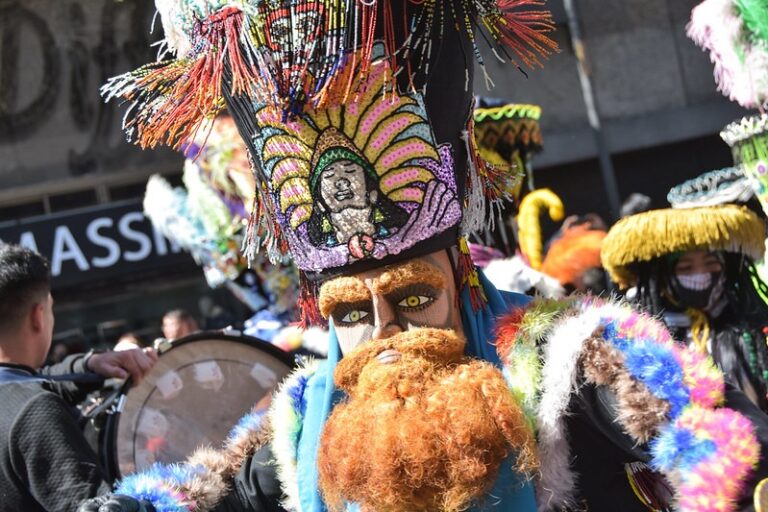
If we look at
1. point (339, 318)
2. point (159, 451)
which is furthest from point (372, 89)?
point (159, 451)

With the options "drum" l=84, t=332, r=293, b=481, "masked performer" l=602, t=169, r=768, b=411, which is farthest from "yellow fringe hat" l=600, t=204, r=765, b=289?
"drum" l=84, t=332, r=293, b=481

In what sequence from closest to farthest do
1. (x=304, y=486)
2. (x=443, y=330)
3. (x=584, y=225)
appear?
1. (x=443, y=330)
2. (x=304, y=486)
3. (x=584, y=225)

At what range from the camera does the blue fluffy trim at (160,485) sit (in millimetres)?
2367

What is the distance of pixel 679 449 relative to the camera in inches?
73.2

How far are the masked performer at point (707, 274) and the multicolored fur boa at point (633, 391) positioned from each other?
2102 mm

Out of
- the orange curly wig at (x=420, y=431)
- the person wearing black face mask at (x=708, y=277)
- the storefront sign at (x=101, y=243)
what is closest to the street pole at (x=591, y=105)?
the storefront sign at (x=101, y=243)

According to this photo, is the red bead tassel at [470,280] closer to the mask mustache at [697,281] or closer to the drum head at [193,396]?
the drum head at [193,396]

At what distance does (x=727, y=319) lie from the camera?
14.1 feet

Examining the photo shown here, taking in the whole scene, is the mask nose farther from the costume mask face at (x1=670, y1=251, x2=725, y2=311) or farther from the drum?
the costume mask face at (x1=670, y1=251, x2=725, y2=311)

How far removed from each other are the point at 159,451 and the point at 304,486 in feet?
3.95

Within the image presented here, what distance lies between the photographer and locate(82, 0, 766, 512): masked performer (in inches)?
76.7

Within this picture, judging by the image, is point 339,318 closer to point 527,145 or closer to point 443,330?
point 443,330

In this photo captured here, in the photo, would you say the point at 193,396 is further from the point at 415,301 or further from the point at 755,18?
the point at 755,18

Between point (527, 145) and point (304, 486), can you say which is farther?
point (527, 145)
